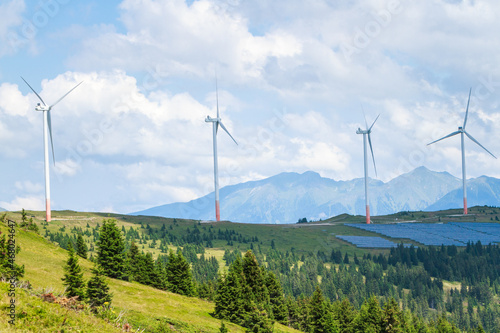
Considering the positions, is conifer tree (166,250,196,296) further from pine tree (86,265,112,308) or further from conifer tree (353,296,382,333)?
pine tree (86,265,112,308)

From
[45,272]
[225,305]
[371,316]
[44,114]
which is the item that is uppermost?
[44,114]

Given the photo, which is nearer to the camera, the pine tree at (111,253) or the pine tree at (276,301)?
the pine tree at (111,253)

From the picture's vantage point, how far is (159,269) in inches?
4968

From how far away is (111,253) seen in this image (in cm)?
10244

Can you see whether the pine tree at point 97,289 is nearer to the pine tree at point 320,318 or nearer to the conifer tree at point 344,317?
the pine tree at point 320,318

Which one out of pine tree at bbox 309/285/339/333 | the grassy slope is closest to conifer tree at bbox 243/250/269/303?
pine tree at bbox 309/285/339/333

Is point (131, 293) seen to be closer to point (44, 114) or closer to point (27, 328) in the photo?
point (27, 328)

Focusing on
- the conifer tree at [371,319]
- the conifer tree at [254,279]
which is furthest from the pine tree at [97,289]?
the conifer tree at [371,319]

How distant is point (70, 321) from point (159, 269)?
93764mm

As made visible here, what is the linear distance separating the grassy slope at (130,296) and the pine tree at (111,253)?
348 cm

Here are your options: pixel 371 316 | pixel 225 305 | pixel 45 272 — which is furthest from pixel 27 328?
pixel 371 316

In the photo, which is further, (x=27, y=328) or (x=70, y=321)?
(x=70, y=321)

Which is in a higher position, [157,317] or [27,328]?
[27,328]

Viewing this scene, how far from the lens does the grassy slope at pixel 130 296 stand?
76062mm
